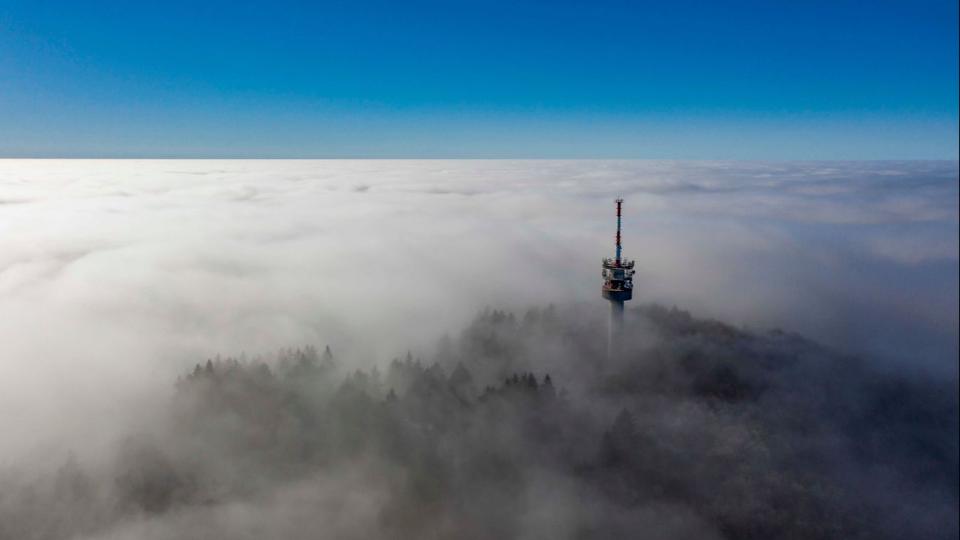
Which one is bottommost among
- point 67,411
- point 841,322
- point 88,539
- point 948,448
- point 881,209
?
point 948,448

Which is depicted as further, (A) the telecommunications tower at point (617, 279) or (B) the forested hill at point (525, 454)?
(A) the telecommunications tower at point (617, 279)

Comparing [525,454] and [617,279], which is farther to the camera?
[617,279]

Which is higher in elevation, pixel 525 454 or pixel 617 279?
pixel 617 279

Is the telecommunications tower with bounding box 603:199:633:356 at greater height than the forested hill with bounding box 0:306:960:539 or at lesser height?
greater

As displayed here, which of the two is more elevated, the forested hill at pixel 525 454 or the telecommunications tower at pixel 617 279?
the telecommunications tower at pixel 617 279

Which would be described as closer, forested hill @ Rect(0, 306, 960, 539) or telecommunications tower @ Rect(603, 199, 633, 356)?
forested hill @ Rect(0, 306, 960, 539)

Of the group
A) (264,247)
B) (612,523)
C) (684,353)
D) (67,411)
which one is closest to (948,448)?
(684,353)

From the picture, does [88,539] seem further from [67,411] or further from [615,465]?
[615,465]

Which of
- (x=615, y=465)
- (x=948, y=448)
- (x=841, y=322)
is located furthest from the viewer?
(x=841, y=322)
